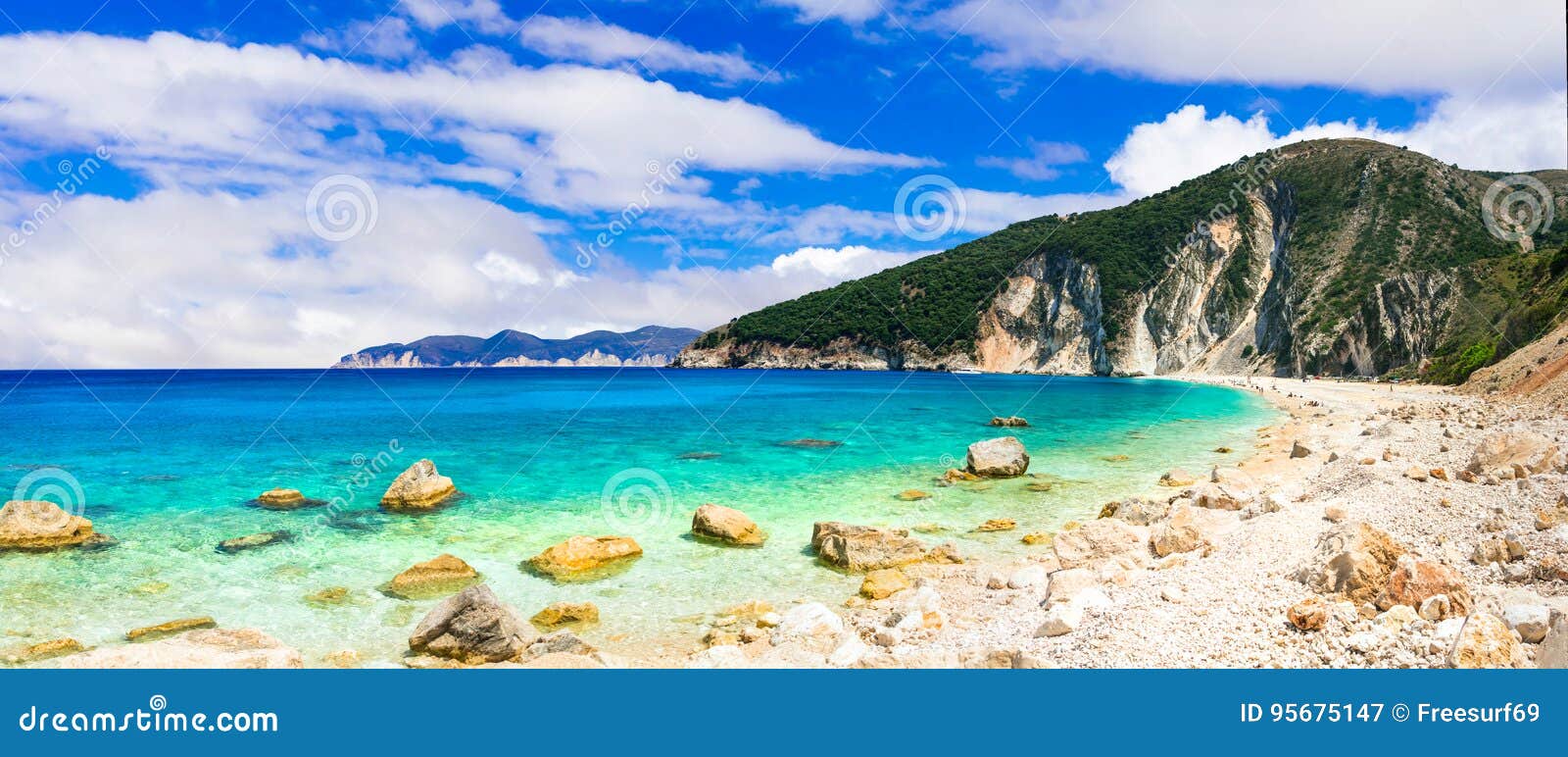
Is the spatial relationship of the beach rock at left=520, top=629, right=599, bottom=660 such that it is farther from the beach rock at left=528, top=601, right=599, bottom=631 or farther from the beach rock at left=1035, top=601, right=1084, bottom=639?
the beach rock at left=1035, top=601, right=1084, bottom=639

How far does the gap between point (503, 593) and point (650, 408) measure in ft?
147

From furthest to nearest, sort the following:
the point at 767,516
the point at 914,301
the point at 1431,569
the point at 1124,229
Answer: the point at 914,301 → the point at 1124,229 → the point at 767,516 → the point at 1431,569

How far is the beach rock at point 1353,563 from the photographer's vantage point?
7574 mm

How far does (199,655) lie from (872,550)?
9858 millimetres

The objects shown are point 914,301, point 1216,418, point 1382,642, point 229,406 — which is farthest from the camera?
point 914,301

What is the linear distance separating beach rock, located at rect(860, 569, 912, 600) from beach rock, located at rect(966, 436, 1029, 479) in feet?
37.1

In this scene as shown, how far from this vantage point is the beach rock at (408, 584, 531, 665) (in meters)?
9.60

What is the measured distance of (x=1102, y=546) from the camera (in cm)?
1268

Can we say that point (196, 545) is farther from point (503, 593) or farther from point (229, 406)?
point (229, 406)

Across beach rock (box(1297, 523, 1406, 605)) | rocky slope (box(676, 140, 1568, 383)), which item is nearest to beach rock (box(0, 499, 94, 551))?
beach rock (box(1297, 523, 1406, 605))

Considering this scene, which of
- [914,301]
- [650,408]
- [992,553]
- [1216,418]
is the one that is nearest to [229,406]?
[650,408]

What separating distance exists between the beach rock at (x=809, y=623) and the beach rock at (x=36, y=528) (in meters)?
15.7

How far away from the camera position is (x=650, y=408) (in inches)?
2248

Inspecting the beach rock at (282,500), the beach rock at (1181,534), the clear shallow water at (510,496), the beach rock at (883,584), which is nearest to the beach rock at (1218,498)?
the beach rock at (1181,534)
